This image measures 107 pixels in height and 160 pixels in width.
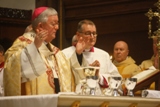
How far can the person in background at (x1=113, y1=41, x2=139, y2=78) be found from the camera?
802 centimetres

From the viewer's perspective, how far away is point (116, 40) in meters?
8.90

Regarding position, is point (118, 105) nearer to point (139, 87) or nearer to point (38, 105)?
point (38, 105)

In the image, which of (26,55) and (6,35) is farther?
(6,35)

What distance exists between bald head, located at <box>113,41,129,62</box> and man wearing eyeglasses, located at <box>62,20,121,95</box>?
1971 millimetres

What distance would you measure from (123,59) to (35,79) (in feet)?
11.3

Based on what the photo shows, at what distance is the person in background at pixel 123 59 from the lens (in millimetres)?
8016

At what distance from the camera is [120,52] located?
815cm

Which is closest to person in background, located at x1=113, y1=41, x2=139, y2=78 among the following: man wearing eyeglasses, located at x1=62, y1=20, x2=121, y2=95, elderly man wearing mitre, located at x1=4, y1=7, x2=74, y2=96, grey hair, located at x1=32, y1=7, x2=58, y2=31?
man wearing eyeglasses, located at x1=62, y1=20, x2=121, y2=95

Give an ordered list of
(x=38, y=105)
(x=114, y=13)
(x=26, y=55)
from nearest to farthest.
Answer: (x=38, y=105) < (x=26, y=55) < (x=114, y=13)

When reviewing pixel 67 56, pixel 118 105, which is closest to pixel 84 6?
pixel 67 56

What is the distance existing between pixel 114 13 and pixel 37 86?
4.17 m

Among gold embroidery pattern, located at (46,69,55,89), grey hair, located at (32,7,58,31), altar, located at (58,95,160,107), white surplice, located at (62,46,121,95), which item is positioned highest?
grey hair, located at (32,7,58,31)

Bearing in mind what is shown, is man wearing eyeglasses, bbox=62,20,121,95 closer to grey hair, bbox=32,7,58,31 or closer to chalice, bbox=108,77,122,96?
grey hair, bbox=32,7,58,31

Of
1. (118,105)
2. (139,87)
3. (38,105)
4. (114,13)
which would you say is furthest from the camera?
(114,13)
